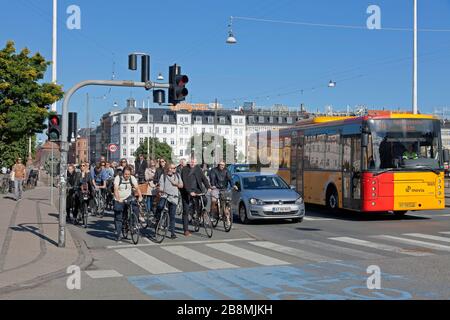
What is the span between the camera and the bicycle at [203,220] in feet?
50.0

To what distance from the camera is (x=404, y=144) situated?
1855 centimetres

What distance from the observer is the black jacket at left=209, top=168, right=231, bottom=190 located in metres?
16.9

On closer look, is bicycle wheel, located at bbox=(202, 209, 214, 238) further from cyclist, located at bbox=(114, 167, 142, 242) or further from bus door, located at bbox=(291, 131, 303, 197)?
bus door, located at bbox=(291, 131, 303, 197)

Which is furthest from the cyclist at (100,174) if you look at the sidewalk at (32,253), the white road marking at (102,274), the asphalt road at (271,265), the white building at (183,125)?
the white building at (183,125)

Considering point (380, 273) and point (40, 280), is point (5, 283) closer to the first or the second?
point (40, 280)

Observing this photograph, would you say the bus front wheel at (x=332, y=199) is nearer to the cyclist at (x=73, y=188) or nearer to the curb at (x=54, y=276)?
the cyclist at (x=73, y=188)

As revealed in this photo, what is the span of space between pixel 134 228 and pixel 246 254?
3.09m

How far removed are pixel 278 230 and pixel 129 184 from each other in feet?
15.1

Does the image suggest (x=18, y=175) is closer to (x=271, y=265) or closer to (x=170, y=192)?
(x=170, y=192)

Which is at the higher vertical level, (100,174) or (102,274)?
(100,174)

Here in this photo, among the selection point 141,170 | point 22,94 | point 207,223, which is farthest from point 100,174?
point 207,223

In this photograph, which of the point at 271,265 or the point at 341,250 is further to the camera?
the point at 341,250

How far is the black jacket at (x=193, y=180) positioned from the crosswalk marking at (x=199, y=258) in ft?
7.47

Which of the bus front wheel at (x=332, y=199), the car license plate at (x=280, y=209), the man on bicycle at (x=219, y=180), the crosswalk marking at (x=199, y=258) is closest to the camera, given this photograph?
the crosswalk marking at (x=199, y=258)
